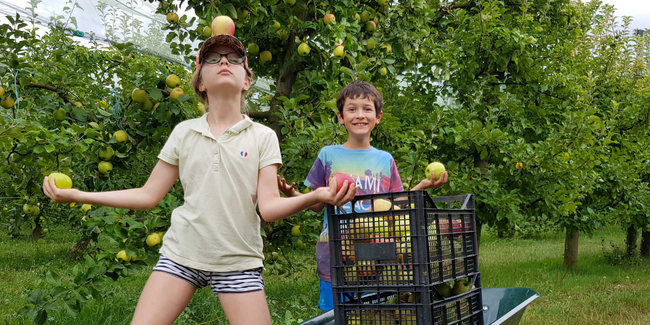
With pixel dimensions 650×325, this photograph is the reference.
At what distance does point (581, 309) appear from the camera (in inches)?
198

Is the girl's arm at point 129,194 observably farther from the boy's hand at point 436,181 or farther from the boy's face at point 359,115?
the boy's hand at point 436,181

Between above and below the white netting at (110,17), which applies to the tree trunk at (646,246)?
below

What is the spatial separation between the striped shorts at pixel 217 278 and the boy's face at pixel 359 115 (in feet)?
2.87

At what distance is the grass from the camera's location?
13.4ft

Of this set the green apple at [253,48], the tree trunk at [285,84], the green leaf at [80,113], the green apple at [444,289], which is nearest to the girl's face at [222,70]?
the green apple at [444,289]

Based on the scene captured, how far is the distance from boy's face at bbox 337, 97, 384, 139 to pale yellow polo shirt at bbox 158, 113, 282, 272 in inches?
21.4

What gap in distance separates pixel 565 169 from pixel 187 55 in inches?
141

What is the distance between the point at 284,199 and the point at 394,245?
0.39 meters

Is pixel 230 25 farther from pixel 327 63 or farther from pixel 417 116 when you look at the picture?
pixel 417 116

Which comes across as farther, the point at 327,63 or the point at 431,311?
the point at 327,63

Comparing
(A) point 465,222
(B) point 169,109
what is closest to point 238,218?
(A) point 465,222

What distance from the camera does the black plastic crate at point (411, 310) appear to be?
1.77 meters

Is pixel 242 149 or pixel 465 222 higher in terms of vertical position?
pixel 242 149

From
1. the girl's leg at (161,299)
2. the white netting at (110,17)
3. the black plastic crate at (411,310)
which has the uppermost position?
the white netting at (110,17)
